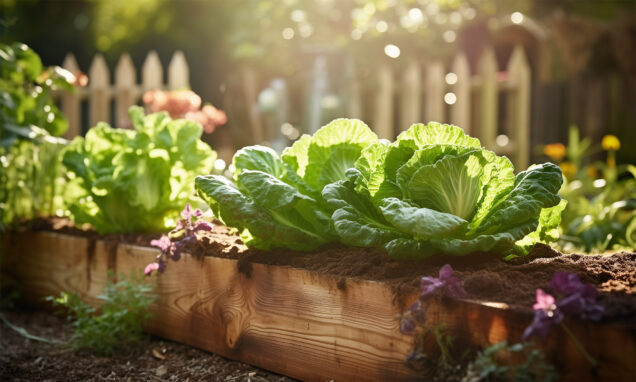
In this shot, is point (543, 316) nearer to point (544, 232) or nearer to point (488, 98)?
point (544, 232)

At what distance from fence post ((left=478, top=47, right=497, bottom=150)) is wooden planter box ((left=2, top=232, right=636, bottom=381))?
193 inches

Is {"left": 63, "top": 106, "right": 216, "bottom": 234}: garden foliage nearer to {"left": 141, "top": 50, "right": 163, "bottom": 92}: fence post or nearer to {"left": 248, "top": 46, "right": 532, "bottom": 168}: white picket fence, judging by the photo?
{"left": 141, "top": 50, "right": 163, "bottom": 92}: fence post

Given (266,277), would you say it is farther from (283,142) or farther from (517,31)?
(517,31)

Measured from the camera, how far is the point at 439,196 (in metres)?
1.69

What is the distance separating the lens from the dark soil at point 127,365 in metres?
2.00

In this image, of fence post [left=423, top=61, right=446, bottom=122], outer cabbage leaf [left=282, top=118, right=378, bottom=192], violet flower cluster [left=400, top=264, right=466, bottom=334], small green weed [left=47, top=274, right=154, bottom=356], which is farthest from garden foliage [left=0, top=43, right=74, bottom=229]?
fence post [left=423, top=61, right=446, bottom=122]

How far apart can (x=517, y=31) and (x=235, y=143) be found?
4175 mm

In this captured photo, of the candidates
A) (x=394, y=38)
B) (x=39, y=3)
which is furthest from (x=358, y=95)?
(x=39, y=3)

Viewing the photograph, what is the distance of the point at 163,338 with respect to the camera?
2473 millimetres

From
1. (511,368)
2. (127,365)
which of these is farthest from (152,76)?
Result: (511,368)

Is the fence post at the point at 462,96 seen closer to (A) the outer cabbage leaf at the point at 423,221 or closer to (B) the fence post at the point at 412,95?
(B) the fence post at the point at 412,95

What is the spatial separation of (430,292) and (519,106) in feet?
18.6

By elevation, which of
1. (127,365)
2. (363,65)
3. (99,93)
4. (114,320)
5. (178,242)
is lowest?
(127,365)

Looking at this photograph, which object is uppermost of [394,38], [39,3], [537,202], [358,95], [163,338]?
[39,3]
